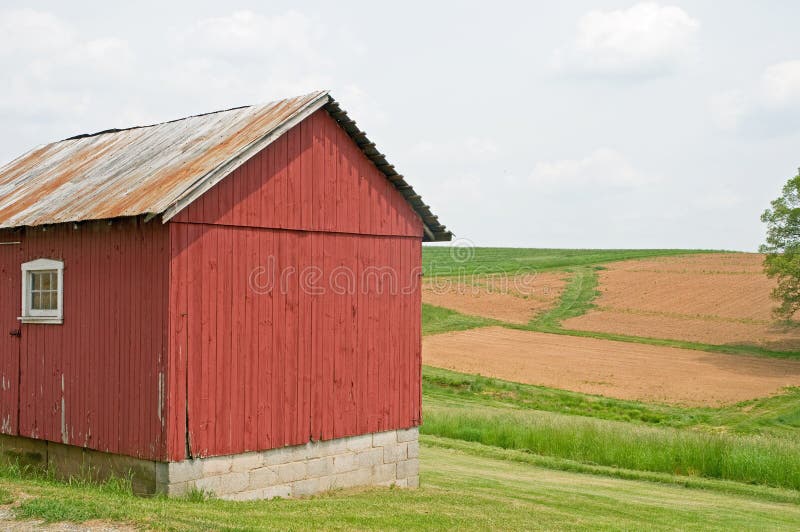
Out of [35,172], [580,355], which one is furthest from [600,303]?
[35,172]

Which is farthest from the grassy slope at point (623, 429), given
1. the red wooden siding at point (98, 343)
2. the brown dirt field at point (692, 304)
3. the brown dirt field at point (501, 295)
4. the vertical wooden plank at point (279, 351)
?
the brown dirt field at point (501, 295)

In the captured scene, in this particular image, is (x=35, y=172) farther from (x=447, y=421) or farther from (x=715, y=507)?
(x=715, y=507)

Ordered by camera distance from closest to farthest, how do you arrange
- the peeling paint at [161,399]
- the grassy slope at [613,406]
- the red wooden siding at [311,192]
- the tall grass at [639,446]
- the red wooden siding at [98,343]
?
the peeling paint at [161,399] → the red wooden siding at [98,343] → the red wooden siding at [311,192] → the tall grass at [639,446] → the grassy slope at [613,406]

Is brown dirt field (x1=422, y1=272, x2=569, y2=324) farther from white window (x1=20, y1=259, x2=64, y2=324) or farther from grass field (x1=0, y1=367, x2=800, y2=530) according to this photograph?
white window (x1=20, y1=259, x2=64, y2=324)

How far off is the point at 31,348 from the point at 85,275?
1843 millimetres

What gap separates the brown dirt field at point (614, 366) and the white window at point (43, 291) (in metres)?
22.5

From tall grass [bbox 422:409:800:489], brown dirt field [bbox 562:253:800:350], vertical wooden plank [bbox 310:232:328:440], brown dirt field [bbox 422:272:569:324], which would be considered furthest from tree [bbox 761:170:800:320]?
vertical wooden plank [bbox 310:232:328:440]

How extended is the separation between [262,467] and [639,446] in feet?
35.2

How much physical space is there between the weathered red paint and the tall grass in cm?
718

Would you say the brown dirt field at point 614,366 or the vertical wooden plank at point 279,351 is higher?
the vertical wooden plank at point 279,351

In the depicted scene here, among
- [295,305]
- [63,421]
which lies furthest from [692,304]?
[63,421]

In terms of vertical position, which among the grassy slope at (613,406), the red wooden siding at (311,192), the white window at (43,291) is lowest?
the grassy slope at (613,406)

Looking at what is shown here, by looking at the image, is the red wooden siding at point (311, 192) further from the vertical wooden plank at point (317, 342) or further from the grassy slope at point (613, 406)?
the grassy slope at point (613, 406)

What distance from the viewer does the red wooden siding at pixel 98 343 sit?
12289 mm
